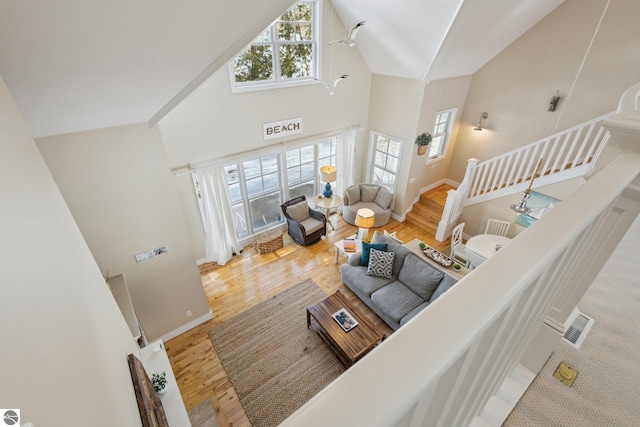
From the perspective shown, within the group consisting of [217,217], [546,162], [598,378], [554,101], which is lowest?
[217,217]

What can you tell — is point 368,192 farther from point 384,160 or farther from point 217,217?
point 217,217

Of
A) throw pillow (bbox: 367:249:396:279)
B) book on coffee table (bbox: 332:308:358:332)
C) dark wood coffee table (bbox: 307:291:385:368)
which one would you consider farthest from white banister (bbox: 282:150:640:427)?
throw pillow (bbox: 367:249:396:279)

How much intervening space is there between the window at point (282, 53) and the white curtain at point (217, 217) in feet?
5.14

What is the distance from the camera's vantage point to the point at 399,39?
463 cm

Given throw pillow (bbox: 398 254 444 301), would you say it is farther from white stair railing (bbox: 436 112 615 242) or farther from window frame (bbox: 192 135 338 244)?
window frame (bbox: 192 135 338 244)

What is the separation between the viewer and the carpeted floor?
125cm

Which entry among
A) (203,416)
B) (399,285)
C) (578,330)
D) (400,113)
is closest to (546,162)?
(400,113)

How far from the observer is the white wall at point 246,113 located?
14.9ft

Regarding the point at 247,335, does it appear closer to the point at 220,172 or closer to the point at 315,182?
the point at 220,172

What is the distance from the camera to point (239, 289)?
528cm

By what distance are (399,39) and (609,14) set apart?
342cm

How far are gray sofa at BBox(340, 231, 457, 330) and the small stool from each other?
63.6 inches

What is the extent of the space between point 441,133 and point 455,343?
23.8 feet

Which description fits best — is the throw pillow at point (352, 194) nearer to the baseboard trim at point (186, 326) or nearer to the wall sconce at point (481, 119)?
the wall sconce at point (481, 119)
